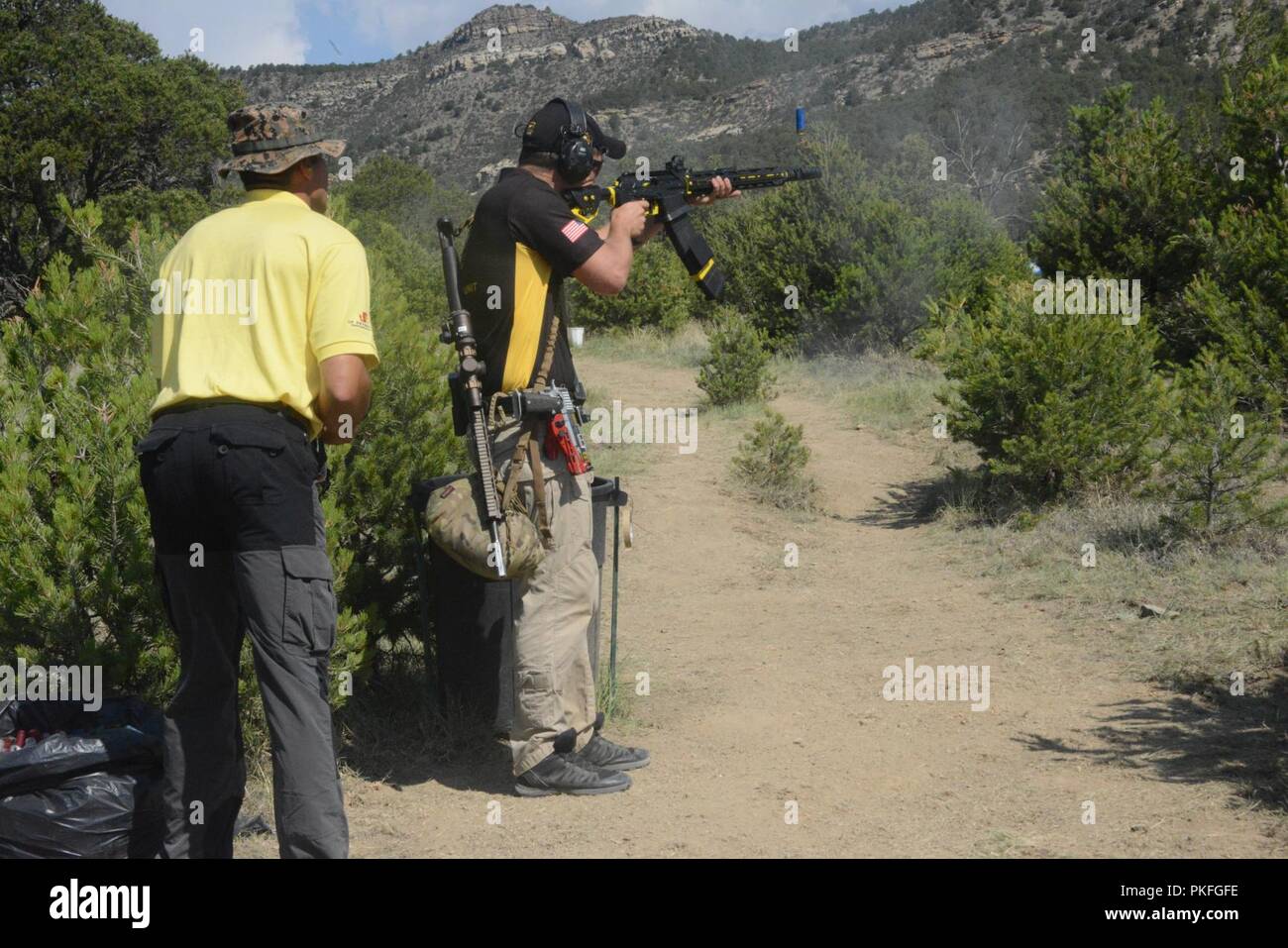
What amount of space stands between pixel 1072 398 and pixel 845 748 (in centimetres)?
442

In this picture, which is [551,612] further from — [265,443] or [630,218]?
[265,443]

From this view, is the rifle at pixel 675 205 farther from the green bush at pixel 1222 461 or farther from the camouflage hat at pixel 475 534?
the green bush at pixel 1222 461

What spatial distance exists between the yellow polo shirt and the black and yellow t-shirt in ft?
3.34

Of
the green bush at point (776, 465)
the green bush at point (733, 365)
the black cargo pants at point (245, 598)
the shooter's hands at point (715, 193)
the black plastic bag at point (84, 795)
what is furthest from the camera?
the green bush at point (733, 365)

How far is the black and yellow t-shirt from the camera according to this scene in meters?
3.95

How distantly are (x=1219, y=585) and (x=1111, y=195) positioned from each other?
296 inches

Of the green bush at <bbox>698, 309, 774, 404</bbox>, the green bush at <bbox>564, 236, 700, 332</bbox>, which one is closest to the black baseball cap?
the green bush at <bbox>698, 309, 774, 404</bbox>

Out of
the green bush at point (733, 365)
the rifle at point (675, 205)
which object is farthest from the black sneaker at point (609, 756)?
the green bush at point (733, 365)

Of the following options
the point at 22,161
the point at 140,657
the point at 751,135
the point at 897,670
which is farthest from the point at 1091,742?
the point at 751,135

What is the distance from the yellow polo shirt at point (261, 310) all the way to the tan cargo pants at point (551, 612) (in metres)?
1.13

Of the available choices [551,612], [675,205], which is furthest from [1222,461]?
[551,612]

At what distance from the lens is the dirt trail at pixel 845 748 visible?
382 centimetres

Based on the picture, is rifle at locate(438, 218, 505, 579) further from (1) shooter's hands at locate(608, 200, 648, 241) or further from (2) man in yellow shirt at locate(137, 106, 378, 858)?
(2) man in yellow shirt at locate(137, 106, 378, 858)

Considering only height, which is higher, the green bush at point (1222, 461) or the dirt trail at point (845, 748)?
the green bush at point (1222, 461)
